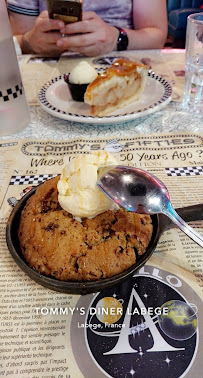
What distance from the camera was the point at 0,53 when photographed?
2.81ft

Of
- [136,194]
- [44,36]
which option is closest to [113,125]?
[136,194]

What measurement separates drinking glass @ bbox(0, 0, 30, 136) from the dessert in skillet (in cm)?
51

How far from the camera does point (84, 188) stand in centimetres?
53

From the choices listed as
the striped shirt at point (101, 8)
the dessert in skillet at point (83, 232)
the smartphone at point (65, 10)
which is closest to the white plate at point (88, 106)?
the smartphone at point (65, 10)

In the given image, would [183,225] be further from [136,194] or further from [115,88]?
[115,88]

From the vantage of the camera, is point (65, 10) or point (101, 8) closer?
point (65, 10)

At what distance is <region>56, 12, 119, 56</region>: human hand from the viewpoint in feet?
4.74

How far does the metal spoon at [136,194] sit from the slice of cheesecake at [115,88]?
556mm

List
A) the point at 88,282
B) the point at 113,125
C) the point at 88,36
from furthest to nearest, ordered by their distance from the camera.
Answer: the point at 88,36, the point at 113,125, the point at 88,282

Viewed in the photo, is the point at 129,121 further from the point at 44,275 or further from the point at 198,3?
the point at 198,3

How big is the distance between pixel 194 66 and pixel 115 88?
0.30 m

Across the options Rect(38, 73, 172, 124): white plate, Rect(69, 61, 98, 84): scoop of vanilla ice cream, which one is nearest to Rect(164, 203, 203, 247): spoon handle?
Rect(38, 73, 172, 124): white plate

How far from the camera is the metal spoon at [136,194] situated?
524 mm

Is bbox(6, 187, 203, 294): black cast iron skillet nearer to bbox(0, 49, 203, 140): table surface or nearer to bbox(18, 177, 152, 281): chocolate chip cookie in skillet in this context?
bbox(18, 177, 152, 281): chocolate chip cookie in skillet
